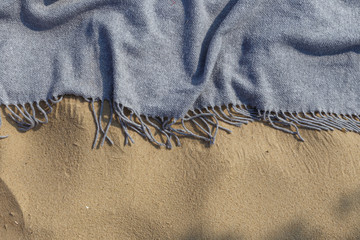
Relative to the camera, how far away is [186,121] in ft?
5.01

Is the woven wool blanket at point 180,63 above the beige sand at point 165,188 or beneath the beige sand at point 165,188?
above

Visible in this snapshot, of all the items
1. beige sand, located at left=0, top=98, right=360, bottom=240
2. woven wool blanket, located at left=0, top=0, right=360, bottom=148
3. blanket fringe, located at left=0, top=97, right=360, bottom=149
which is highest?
woven wool blanket, located at left=0, top=0, right=360, bottom=148

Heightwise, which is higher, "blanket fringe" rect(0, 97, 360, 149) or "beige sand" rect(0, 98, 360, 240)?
"blanket fringe" rect(0, 97, 360, 149)

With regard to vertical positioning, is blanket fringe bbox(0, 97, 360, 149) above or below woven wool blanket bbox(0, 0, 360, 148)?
below

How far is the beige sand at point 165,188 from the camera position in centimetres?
139

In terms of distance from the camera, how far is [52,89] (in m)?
1.47

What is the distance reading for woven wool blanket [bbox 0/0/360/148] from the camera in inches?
58.6

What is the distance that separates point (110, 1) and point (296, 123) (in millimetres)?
1046

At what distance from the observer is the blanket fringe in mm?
1466

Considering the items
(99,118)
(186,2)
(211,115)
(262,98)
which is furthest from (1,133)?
(262,98)

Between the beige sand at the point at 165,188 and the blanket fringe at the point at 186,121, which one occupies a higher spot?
the blanket fringe at the point at 186,121

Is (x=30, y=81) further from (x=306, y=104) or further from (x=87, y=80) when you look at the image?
(x=306, y=104)

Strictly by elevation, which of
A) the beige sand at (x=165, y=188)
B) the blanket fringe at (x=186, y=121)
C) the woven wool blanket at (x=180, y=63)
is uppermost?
the woven wool blanket at (x=180, y=63)

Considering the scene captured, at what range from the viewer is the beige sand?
139 centimetres
